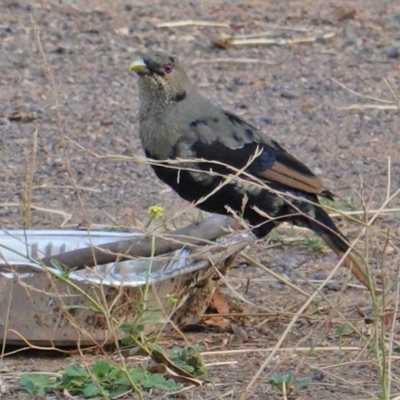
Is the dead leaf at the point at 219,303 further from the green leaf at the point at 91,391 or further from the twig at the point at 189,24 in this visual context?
the twig at the point at 189,24

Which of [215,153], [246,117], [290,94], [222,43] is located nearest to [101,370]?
[215,153]

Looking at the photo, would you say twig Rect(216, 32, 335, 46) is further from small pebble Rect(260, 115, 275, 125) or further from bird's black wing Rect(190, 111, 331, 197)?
bird's black wing Rect(190, 111, 331, 197)

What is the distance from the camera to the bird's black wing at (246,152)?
523 centimetres

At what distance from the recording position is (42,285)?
387 centimetres

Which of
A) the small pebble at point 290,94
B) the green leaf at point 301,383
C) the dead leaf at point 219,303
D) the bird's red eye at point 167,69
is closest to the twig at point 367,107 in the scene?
the small pebble at point 290,94

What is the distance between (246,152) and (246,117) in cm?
231

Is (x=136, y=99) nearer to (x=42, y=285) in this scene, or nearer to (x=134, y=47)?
(x=134, y=47)

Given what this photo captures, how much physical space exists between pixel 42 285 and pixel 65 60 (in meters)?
4.82

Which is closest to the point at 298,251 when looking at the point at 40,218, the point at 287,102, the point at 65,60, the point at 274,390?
the point at 40,218

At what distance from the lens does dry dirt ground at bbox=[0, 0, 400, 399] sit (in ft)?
13.8

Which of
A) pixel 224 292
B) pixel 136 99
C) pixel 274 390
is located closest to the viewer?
pixel 274 390

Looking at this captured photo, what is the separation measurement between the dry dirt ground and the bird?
0.26 m

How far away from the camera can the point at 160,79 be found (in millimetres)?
5461

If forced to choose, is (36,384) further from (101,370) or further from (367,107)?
(367,107)
